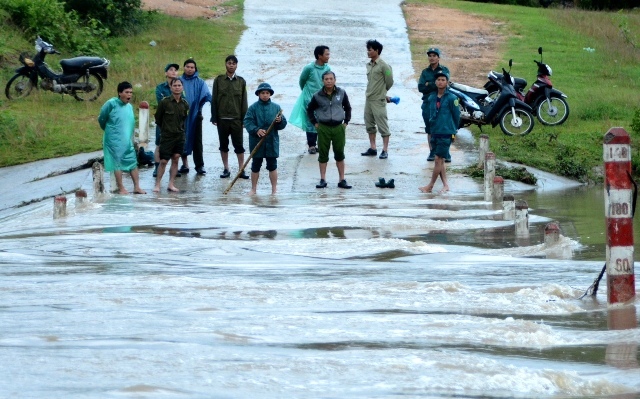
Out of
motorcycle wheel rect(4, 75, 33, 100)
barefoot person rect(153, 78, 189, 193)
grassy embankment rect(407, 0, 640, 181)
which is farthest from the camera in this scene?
motorcycle wheel rect(4, 75, 33, 100)

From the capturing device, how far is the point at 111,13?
30.5 m

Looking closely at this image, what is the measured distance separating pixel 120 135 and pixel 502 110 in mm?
7304

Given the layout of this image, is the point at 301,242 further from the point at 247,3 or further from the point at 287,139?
the point at 247,3

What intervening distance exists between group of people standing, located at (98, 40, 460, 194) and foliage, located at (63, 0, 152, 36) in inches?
552

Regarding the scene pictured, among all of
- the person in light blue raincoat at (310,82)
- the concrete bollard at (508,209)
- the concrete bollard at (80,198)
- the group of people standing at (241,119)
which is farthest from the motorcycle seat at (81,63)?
the concrete bollard at (508,209)

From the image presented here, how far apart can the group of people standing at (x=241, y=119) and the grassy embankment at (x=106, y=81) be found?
2.66 m

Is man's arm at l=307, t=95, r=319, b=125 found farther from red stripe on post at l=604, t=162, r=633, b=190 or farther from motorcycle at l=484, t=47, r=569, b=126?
red stripe on post at l=604, t=162, r=633, b=190

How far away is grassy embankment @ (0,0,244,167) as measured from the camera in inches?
748

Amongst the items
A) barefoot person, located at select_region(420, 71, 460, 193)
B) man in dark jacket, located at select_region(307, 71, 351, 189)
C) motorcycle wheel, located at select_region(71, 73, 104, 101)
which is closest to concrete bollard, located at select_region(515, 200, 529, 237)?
barefoot person, located at select_region(420, 71, 460, 193)

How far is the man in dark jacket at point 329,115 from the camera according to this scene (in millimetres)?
15883

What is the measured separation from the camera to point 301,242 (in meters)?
11.1

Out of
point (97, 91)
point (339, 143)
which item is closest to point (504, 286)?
point (339, 143)

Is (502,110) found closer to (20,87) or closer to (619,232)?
(20,87)

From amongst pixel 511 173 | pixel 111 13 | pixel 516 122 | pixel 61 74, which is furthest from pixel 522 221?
pixel 111 13
